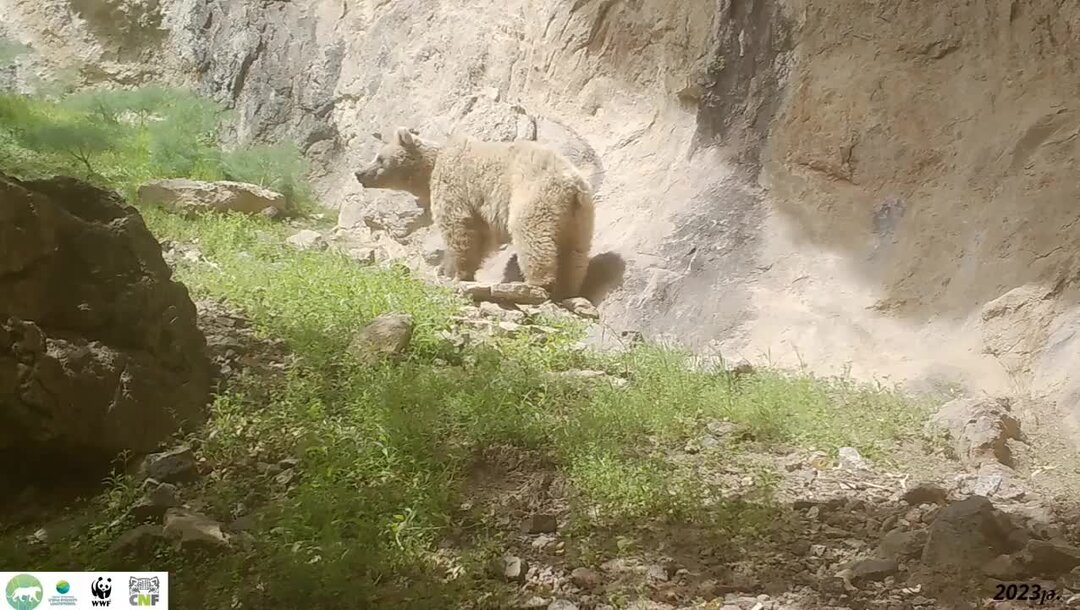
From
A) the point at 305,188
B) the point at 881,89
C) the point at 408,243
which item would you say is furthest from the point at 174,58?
the point at 881,89

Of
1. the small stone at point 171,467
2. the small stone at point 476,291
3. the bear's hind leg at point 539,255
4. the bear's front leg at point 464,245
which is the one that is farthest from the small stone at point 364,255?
the small stone at point 171,467

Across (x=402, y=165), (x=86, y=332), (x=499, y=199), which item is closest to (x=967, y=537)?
(x=86, y=332)

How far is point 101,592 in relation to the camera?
87.1 inches

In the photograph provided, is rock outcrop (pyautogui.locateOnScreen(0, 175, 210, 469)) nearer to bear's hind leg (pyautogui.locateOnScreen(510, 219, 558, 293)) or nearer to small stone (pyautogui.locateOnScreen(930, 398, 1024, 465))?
bear's hind leg (pyautogui.locateOnScreen(510, 219, 558, 293))

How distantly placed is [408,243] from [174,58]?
432cm

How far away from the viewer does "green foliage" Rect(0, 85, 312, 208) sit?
191 inches

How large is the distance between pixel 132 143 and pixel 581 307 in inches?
126

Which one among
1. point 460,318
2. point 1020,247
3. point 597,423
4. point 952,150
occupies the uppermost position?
point 952,150

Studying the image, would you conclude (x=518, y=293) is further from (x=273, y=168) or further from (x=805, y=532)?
(x=805, y=532)

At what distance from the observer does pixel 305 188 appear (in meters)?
8.07

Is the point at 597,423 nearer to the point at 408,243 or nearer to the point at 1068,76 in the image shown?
the point at 1068,76

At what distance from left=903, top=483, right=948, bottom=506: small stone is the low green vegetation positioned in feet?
1.29

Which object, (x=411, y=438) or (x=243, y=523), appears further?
(x=411, y=438)

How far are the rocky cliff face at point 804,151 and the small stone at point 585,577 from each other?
2296 mm
